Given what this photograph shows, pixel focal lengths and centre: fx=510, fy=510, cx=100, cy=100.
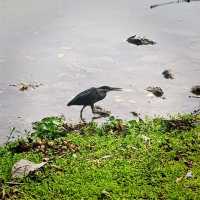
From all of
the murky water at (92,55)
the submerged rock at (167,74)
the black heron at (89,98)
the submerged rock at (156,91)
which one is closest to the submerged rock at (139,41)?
the murky water at (92,55)

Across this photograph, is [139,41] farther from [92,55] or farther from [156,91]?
[156,91]

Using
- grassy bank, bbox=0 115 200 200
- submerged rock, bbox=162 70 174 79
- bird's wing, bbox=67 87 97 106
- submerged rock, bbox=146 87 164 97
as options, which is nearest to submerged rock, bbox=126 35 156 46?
submerged rock, bbox=162 70 174 79

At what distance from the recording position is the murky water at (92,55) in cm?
1048

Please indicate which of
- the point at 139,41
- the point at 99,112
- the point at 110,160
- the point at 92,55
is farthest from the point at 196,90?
the point at 110,160

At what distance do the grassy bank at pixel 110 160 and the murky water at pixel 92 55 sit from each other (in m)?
0.88

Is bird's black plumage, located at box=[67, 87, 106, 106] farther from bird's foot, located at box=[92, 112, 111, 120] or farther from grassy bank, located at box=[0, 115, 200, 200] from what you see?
grassy bank, located at box=[0, 115, 200, 200]

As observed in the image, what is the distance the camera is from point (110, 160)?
7750mm

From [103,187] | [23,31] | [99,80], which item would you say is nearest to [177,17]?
[23,31]

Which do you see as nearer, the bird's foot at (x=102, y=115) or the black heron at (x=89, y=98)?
the bird's foot at (x=102, y=115)

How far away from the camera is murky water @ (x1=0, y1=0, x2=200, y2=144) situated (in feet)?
34.4

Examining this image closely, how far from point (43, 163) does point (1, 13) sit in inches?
410

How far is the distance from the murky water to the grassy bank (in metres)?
0.88

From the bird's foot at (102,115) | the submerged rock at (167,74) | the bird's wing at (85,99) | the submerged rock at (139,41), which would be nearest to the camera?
the bird's foot at (102,115)

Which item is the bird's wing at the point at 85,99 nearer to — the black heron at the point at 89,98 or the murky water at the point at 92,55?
the black heron at the point at 89,98
